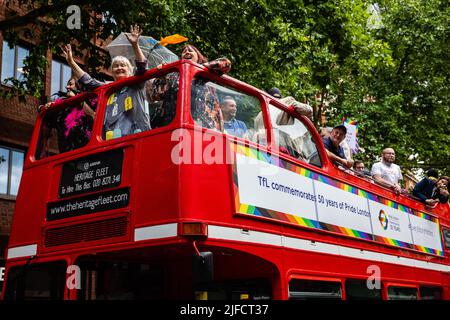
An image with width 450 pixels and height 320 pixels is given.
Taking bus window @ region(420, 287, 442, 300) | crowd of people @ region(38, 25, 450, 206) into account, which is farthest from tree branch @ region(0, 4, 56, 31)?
bus window @ region(420, 287, 442, 300)

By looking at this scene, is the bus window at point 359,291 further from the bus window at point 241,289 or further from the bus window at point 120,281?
the bus window at point 120,281

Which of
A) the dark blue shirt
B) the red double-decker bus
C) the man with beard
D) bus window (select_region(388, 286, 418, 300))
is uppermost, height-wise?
the man with beard

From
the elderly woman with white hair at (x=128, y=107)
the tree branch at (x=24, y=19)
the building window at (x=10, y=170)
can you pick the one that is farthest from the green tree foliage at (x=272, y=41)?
the elderly woman with white hair at (x=128, y=107)

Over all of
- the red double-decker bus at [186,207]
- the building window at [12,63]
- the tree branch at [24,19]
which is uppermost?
the building window at [12,63]

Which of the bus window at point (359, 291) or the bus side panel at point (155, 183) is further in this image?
the bus window at point (359, 291)

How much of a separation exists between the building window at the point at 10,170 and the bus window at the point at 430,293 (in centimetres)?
1124

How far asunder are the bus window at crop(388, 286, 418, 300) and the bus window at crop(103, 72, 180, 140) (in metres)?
3.84

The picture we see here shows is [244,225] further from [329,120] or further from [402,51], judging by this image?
[402,51]

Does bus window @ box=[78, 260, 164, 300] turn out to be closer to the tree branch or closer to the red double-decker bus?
the red double-decker bus

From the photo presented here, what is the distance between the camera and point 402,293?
7.97m

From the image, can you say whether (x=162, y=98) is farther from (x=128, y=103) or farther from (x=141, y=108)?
(x=128, y=103)

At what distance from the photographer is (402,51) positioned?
23.8 m

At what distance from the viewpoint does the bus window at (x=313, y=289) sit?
5730mm

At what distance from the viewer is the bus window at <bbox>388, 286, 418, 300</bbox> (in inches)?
300
